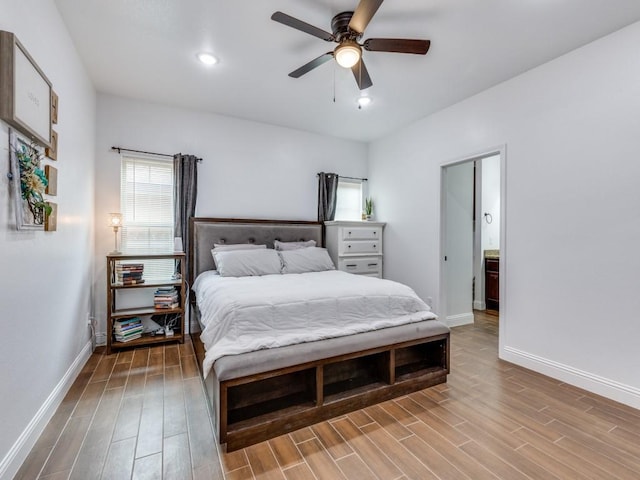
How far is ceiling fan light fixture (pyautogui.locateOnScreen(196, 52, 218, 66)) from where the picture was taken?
2.66 meters

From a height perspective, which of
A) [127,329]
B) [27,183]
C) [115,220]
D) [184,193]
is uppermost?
[184,193]

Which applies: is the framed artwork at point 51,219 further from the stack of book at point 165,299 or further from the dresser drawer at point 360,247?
the dresser drawer at point 360,247

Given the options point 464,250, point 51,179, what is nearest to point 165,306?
point 51,179

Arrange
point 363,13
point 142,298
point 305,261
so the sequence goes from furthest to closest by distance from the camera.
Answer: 1. point 305,261
2. point 142,298
3. point 363,13

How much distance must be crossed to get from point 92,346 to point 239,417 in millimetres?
2320

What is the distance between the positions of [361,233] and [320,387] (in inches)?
109

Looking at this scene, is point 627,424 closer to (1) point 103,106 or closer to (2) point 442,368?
(2) point 442,368

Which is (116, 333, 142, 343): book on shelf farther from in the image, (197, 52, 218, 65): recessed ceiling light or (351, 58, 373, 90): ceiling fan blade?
(351, 58, 373, 90): ceiling fan blade

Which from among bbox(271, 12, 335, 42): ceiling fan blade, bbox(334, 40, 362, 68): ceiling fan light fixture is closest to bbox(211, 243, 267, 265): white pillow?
bbox(334, 40, 362, 68): ceiling fan light fixture

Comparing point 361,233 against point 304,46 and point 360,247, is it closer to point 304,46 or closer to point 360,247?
point 360,247

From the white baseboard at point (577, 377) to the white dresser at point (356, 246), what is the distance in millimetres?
2008

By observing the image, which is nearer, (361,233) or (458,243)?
(458,243)

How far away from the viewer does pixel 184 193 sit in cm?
377

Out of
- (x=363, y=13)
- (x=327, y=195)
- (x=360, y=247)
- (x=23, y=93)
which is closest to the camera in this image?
(x=23, y=93)
